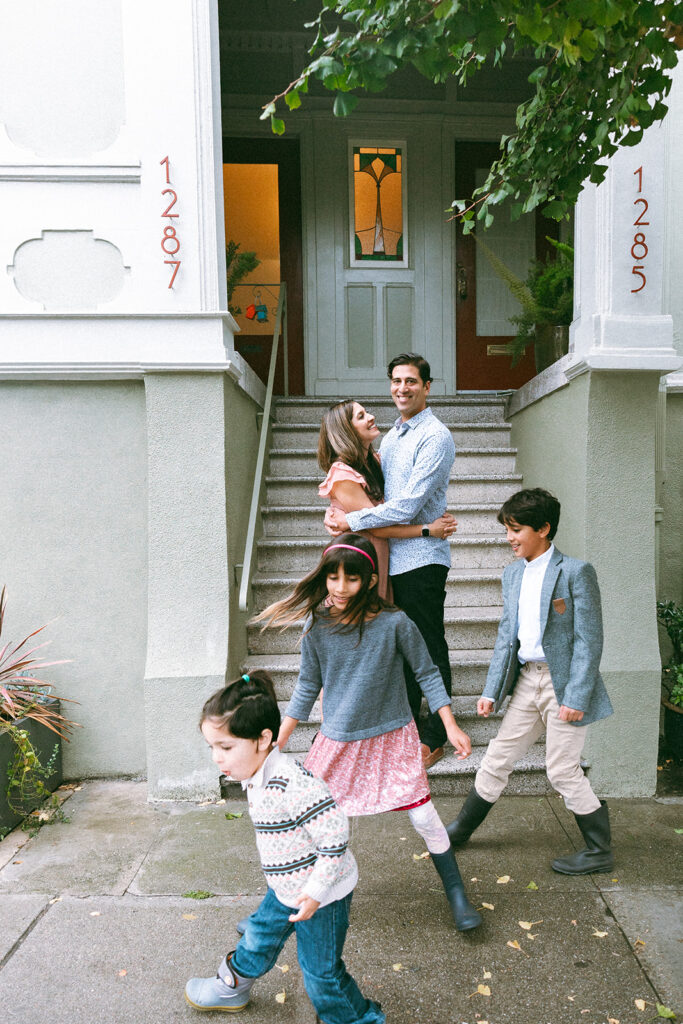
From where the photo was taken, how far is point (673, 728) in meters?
4.16

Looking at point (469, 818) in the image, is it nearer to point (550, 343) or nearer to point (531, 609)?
point (531, 609)

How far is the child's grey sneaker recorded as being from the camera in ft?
7.44

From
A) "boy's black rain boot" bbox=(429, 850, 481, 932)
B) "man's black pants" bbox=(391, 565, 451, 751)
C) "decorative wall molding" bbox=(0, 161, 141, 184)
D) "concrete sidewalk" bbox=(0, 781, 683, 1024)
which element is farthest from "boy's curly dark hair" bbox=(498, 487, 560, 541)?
"decorative wall molding" bbox=(0, 161, 141, 184)

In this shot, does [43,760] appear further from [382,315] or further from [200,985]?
[382,315]

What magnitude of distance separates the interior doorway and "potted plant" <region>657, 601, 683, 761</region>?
4.17 metres

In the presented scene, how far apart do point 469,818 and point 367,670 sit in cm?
114

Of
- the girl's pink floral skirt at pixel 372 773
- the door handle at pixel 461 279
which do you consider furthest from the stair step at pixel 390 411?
the girl's pink floral skirt at pixel 372 773

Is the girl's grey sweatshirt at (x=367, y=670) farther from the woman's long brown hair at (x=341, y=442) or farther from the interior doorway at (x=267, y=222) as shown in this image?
the interior doorway at (x=267, y=222)

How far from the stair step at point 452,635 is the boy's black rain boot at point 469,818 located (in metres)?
1.32

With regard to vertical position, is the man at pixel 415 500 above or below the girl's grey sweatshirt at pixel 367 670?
above

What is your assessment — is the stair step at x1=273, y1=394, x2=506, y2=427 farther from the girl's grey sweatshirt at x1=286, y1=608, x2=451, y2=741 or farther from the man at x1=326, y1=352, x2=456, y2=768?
the girl's grey sweatshirt at x1=286, y1=608, x2=451, y2=741

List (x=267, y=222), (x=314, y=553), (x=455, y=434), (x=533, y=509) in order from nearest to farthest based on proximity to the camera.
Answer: (x=533, y=509)
(x=314, y=553)
(x=455, y=434)
(x=267, y=222)

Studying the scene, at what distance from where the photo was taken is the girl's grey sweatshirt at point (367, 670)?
2535mm

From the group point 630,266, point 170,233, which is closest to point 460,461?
point 630,266
